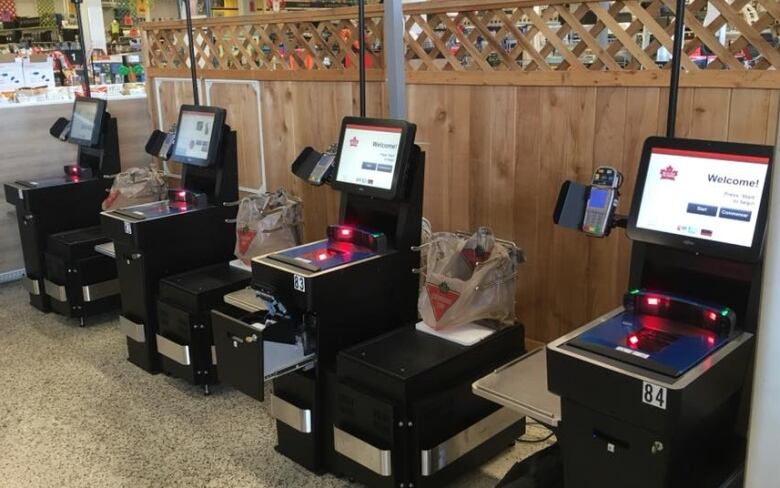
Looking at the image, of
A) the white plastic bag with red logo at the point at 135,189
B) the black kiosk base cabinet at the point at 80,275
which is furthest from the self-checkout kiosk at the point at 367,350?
the black kiosk base cabinet at the point at 80,275

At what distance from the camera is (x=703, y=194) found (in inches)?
74.0

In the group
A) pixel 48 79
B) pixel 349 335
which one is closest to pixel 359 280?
pixel 349 335

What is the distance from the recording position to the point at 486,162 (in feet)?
10.5

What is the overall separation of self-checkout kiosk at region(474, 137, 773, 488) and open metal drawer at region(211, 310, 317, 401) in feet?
2.24

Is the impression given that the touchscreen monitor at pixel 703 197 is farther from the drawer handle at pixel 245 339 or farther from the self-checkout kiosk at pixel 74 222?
the self-checkout kiosk at pixel 74 222

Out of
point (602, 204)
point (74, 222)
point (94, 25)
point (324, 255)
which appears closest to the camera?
point (602, 204)

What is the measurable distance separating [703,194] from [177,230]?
2405mm

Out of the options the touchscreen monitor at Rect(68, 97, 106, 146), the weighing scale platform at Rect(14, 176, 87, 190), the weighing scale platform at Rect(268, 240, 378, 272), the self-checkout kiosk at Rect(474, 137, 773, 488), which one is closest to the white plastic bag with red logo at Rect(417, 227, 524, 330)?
the weighing scale platform at Rect(268, 240, 378, 272)

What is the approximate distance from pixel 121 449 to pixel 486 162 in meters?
1.87

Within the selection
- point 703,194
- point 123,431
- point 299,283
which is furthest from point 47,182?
point 703,194

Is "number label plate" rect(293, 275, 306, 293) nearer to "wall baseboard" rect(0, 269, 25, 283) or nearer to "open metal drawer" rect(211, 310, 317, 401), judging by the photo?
"open metal drawer" rect(211, 310, 317, 401)

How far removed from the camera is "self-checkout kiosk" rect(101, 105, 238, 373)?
3.42m

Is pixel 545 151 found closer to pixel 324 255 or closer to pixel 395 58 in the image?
pixel 395 58

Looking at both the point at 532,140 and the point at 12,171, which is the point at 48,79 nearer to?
the point at 12,171
